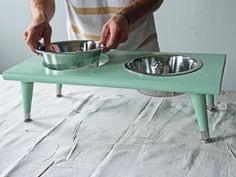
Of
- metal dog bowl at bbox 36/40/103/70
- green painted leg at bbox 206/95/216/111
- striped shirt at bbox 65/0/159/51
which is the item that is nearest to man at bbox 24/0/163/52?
striped shirt at bbox 65/0/159/51

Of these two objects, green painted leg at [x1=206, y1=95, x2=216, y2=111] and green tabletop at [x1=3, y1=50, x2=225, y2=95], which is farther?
green painted leg at [x1=206, y1=95, x2=216, y2=111]

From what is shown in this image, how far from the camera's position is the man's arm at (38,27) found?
83cm

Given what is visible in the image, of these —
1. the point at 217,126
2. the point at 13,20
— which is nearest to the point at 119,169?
the point at 217,126

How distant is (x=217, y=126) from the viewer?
77 cm

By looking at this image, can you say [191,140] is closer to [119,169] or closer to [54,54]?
[119,169]

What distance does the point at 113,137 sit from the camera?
745 mm

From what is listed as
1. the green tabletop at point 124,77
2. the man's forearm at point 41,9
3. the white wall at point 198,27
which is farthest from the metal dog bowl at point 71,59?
the white wall at point 198,27

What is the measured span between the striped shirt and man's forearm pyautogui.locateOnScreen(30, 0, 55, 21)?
5 centimetres

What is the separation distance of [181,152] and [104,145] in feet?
0.50

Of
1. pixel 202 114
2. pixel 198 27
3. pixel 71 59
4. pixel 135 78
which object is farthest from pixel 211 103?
pixel 198 27

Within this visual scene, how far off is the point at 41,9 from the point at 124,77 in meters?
0.37

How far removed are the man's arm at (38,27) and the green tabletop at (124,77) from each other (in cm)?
5

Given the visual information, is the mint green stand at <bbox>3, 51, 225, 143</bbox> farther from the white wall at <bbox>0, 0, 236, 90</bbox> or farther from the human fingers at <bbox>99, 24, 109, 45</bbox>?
the white wall at <bbox>0, 0, 236, 90</bbox>

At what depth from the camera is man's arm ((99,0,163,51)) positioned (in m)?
0.79
